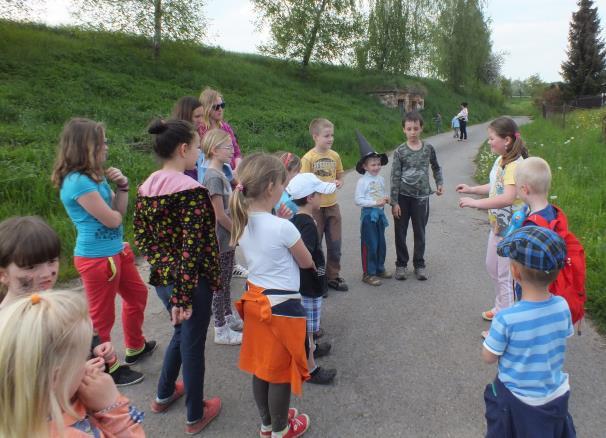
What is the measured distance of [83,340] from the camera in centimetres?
128

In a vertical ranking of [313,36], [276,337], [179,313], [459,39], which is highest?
[459,39]

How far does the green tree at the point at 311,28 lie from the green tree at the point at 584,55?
2090 cm

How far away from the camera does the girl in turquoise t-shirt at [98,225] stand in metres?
2.64

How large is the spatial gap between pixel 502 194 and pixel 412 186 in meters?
1.36

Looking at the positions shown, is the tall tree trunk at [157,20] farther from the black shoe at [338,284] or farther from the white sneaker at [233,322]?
the white sneaker at [233,322]

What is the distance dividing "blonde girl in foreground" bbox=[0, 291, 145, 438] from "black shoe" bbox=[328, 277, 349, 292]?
11.1 feet

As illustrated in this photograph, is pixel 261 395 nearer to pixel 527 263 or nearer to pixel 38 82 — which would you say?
pixel 527 263

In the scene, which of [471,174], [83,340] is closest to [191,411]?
[83,340]

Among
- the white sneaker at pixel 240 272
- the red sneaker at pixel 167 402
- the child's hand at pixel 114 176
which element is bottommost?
the red sneaker at pixel 167 402

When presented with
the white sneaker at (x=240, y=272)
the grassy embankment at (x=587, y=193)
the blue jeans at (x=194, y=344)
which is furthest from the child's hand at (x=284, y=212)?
the grassy embankment at (x=587, y=193)

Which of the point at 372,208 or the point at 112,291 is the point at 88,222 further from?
the point at 372,208

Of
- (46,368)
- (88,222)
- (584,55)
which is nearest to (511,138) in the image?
(88,222)

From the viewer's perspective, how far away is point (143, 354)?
11.2 feet

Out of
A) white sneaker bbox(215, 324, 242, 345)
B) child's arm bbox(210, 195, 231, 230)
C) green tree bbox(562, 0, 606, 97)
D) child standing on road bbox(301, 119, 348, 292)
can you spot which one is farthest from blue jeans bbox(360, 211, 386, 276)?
green tree bbox(562, 0, 606, 97)
